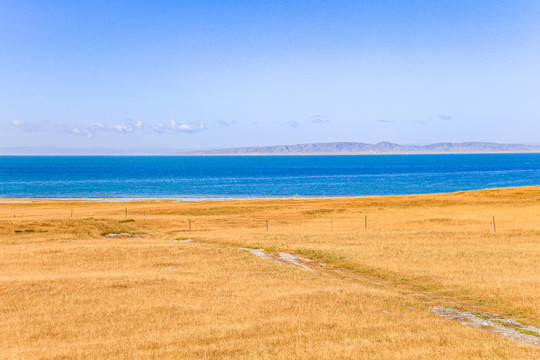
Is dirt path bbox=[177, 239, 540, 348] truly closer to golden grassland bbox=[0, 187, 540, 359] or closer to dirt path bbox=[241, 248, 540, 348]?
dirt path bbox=[241, 248, 540, 348]

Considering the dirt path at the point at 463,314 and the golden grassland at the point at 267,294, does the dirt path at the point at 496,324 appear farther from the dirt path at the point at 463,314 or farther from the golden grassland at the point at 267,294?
the golden grassland at the point at 267,294

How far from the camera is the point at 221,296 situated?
20359mm

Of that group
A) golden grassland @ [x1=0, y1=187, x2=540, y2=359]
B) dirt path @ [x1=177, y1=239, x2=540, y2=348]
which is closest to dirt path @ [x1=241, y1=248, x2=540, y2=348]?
dirt path @ [x1=177, y1=239, x2=540, y2=348]

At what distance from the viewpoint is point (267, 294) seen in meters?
20.5

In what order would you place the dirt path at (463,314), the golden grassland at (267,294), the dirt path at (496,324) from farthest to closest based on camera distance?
the dirt path at (463,314)
the dirt path at (496,324)
the golden grassland at (267,294)

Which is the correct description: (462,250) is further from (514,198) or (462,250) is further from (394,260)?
(514,198)

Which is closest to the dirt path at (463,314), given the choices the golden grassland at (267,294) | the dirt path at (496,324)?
the dirt path at (496,324)

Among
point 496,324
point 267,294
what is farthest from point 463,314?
point 267,294

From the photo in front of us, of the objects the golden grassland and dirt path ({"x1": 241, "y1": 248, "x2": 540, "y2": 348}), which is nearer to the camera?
the golden grassland

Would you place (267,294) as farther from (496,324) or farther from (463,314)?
(496,324)

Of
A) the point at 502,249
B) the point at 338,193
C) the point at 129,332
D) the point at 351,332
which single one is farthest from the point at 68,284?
the point at 338,193

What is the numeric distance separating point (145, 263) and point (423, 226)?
1092 inches

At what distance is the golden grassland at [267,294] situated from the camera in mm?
14031

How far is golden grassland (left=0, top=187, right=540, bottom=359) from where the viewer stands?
14031 millimetres
